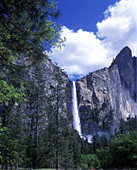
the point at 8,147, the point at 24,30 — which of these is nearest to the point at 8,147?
the point at 8,147

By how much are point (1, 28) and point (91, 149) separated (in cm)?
5331

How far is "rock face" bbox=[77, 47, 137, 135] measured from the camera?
6833cm

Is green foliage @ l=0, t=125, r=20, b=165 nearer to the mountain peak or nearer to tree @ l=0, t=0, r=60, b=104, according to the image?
tree @ l=0, t=0, r=60, b=104

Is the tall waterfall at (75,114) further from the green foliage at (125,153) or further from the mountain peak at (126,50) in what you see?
the mountain peak at (126,50)

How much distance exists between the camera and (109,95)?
8319 cm

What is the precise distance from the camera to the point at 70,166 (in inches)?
943

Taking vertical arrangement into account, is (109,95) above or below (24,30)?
above

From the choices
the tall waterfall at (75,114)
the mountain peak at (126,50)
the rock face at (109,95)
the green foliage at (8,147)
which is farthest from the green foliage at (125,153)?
the mountain peak at (126,50)

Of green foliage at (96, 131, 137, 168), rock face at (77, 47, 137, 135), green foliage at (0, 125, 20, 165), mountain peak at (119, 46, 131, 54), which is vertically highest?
mountain peak at (119, 46, 131, 54)

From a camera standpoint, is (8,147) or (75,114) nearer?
(8,147)

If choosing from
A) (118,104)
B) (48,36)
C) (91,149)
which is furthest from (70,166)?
(118,104)

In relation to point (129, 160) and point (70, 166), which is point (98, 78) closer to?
point (70, 166)

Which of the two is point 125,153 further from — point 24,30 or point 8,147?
point 24,30

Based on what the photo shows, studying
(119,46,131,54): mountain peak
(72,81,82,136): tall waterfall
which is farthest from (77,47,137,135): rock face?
(72,81,82,136): tall waterfall
